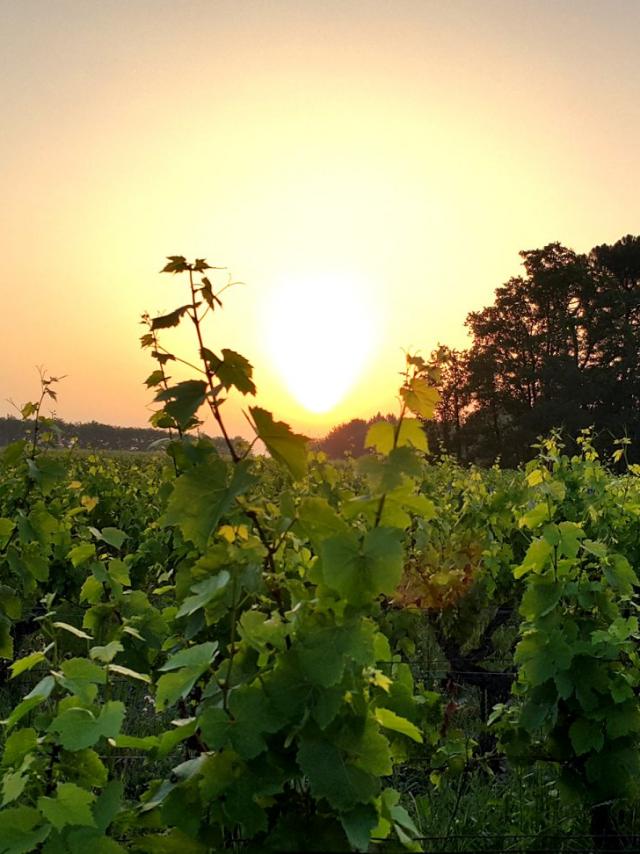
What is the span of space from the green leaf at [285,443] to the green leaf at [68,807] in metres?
0.92

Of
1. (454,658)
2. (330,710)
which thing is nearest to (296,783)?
(330,710)

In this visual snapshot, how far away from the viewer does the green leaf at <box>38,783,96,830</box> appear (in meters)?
1.88

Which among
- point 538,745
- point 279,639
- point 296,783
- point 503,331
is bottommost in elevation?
point 538,745

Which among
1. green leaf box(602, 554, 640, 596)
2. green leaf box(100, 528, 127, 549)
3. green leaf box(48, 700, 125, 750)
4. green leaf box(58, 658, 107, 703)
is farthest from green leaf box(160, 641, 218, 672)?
green leaf box(602, 554, 640, 596)

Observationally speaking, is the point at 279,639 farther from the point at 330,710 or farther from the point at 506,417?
the point at 506,417

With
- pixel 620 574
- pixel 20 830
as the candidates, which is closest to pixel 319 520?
pixel 20 830

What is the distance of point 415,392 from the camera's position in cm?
181

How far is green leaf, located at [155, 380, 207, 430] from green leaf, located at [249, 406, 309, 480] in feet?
0.46

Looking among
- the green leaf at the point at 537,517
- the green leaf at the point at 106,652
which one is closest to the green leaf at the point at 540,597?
the green leaf at the point at 537,517

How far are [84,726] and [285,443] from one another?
87cm

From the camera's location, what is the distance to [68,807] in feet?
6.26

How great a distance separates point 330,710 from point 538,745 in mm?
2457

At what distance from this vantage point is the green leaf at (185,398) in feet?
5.70

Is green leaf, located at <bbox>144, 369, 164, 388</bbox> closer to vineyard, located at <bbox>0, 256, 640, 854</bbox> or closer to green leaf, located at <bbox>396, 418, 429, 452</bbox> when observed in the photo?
vineyard, located at <bbox>0, 256, 640, 854</bbox>
